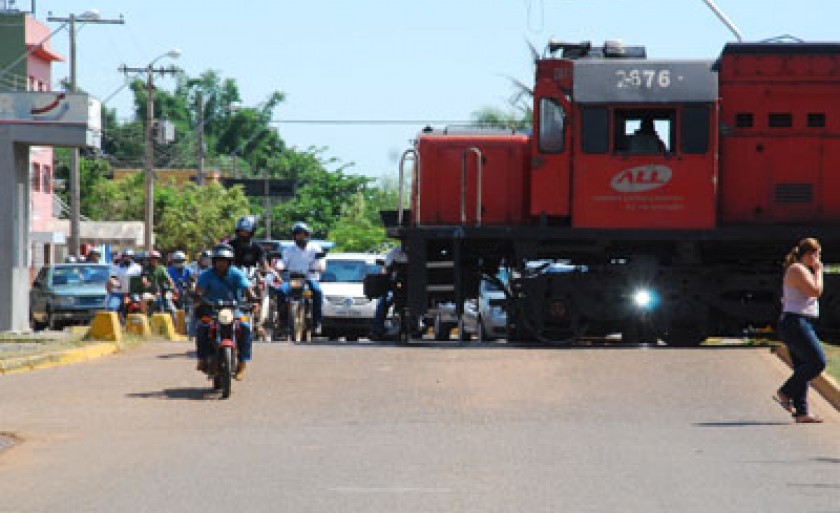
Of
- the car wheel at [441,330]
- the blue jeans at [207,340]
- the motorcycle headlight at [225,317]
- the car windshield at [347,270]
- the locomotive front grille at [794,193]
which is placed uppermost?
the locomotive front grille at [794,193]

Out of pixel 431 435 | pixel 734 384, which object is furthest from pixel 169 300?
pixel 431 435

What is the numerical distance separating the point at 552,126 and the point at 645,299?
2.81 meters

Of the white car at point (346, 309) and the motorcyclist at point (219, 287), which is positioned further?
the white car at point (346, 309)

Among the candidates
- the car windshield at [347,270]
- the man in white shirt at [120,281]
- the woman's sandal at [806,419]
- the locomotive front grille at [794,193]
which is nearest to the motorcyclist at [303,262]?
the man in white shirt at [120,281]

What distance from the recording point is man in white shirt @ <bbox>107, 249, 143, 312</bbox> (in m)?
33.2

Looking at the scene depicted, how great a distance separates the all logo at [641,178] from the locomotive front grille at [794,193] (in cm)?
169

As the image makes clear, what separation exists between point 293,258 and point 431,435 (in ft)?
41.1

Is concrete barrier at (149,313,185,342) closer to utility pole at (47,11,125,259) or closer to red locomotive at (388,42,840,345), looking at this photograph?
red locomotive at (388,42,840,345)

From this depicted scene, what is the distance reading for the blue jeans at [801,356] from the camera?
1592cm

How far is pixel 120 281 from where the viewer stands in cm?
3353

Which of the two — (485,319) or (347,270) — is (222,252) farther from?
(347,270)

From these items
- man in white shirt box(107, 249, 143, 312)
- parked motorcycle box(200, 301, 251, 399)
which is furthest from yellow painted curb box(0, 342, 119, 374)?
man in white shirt box(107, 249, 143, 312)

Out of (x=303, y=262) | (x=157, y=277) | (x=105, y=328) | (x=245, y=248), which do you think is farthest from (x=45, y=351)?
(x=157, y=277)

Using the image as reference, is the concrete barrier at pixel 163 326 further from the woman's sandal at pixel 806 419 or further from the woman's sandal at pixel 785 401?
the woman's sandal at pixel 806 419
